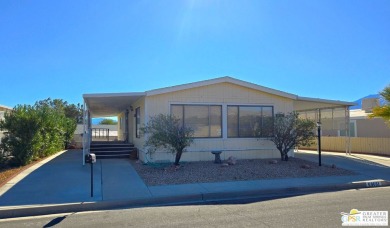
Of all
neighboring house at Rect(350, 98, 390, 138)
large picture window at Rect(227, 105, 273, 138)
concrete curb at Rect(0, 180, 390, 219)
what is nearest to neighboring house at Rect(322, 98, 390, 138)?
neighboring house at Rect(350, 98, 390, 138)

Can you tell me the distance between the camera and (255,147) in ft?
49.2

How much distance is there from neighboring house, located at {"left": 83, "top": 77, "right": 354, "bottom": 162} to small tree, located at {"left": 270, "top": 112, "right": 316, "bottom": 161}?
115 centimetres

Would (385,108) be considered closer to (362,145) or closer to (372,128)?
(362,145)

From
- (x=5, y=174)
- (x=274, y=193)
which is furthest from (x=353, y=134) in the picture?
(x=5, y=174)

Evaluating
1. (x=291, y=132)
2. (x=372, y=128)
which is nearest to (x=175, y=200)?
(x=291, y=132)

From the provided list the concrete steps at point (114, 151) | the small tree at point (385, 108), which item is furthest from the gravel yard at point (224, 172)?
the small tree at point (385, 108)

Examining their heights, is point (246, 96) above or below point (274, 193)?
above

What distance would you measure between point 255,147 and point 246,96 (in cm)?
231

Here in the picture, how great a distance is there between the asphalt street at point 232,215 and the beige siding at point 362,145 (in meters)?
11.4

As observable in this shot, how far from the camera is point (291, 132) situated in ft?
44.9

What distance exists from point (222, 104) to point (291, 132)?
3.11m

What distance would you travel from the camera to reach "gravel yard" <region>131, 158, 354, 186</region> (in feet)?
34.0

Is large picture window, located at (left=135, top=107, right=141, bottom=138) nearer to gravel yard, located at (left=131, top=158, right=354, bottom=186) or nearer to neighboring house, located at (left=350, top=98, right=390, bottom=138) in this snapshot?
gravel yard, located at (left=131, top=158, right=354, bottom=186)

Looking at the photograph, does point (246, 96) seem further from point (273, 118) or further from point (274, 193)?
point (274, 193)
